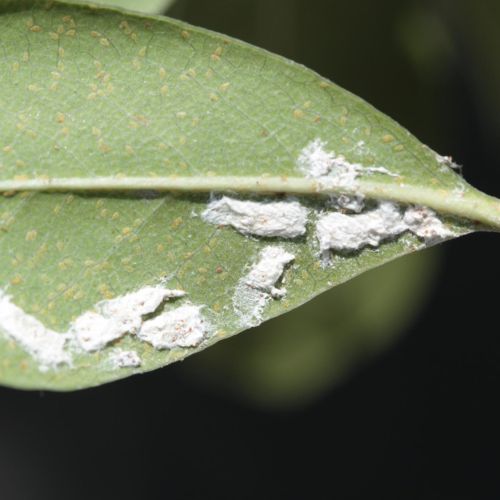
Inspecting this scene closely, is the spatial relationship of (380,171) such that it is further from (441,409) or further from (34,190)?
(441,409)

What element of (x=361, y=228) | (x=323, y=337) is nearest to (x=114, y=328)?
(x=361, y=228)

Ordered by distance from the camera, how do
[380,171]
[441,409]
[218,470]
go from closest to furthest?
[380,171] < [441,409] < [218,470]

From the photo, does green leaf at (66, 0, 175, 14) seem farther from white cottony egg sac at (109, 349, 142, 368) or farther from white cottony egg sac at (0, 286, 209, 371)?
white cottony egg sac at (109, 349, 142, 368)

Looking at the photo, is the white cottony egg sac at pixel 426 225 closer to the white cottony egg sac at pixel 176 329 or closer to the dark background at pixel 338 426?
the white cottony egg sac at pixel 176 329

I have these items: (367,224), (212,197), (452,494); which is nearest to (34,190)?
(212,197)

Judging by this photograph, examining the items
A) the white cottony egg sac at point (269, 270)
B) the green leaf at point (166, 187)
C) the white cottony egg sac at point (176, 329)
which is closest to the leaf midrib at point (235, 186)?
the green leaf at point (166, 187)

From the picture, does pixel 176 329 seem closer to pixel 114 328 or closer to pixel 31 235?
pixel 114 328

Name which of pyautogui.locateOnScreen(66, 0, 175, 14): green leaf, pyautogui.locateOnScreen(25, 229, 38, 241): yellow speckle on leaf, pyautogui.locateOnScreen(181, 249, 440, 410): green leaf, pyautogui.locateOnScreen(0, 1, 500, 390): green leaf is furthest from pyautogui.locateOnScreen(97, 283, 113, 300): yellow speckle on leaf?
pyautogui.locateOnScreen(181, 249, 440, 410): green leaf
